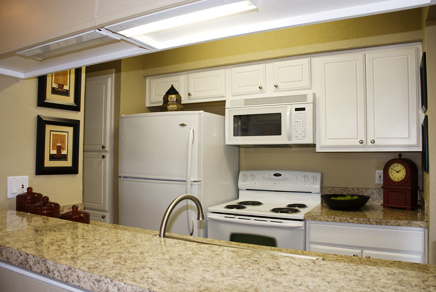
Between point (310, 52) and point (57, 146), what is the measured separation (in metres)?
1.99

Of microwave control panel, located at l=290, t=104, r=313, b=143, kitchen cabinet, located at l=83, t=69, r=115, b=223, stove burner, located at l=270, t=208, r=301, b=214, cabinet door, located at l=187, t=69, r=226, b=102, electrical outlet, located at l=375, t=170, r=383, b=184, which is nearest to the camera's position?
stove burner, located at l=270, t=208, r=301, b=214

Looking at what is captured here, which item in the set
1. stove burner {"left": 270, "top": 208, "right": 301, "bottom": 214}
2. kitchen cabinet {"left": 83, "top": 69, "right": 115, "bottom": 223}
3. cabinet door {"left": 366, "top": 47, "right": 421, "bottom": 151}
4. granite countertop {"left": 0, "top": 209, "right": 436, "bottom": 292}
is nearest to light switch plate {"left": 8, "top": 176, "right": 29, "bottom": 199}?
granite countertop {"left": 0, "top": 209, "right": 436, "bottom": 292}

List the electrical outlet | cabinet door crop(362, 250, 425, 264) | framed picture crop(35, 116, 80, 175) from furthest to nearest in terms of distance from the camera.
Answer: the electrical outlet < cabinet door crop(362, 250, 425, 264) < framed picture crop(35, 116, 80, 175)

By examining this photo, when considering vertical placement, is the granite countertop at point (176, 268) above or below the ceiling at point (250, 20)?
below

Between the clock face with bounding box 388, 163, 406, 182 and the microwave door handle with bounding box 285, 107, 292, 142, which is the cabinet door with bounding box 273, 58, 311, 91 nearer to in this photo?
the microwave door handle with bounding box 285, 107, 292, 142

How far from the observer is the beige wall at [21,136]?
5.58 feet

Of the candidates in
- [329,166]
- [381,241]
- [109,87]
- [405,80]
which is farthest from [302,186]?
[109,87]

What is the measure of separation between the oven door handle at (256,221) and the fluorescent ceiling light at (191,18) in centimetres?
165

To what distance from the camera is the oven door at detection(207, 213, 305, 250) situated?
2268 millimetres

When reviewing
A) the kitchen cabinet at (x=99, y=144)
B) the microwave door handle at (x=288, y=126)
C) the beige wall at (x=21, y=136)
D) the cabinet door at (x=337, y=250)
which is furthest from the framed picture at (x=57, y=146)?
the cabinet door at (x=337, y=250)

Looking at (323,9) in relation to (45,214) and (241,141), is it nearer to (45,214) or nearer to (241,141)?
(45,214)

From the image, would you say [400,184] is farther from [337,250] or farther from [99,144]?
[99,144]

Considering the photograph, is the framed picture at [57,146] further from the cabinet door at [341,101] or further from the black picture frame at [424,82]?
the black picture frame at [424,82]

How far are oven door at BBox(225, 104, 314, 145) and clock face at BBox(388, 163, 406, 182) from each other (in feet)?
2.02
